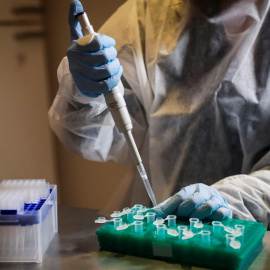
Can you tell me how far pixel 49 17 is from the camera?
219cm

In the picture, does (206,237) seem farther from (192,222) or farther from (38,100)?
(38,100)

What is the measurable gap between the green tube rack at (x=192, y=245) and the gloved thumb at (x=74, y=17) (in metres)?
0.51

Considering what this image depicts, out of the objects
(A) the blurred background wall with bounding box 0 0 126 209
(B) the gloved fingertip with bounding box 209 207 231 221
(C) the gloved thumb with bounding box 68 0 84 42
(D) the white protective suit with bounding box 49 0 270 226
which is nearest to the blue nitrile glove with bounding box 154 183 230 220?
(B) the gloved fingertip with bounding box 209 207 231 221

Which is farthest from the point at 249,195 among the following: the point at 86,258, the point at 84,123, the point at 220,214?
the point at 84,123

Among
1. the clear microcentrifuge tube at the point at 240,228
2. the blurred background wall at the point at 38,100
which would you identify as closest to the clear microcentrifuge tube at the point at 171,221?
the clear microcentrifuge tube at the point at 240,228

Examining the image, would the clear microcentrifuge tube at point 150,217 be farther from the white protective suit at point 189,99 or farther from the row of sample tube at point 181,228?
the white protective suit at point 189,99

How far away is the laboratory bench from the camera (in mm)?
766

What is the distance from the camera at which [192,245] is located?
741 millimetres

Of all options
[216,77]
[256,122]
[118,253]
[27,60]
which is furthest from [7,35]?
[118,253]

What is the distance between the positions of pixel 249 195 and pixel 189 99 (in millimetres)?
386

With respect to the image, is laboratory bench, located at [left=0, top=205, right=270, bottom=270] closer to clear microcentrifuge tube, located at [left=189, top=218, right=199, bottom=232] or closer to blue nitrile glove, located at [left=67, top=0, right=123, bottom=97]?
clear microcentrifuge tube, located at [left=189, top=218, right=199, bottom=232]

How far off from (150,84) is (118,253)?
75cm

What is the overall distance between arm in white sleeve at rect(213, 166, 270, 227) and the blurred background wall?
43.1 inches

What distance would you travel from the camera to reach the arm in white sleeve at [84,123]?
131 cm
